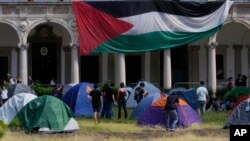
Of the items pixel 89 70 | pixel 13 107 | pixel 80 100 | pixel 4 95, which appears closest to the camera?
pixel 13 107

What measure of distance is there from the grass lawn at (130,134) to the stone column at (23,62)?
637 inches

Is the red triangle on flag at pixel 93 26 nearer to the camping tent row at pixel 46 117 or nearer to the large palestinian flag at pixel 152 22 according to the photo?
the large palestinian flag at pixel 152 22

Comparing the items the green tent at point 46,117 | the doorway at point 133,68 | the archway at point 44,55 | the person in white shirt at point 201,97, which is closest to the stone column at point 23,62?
the archway at point 44,55

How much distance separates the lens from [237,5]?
128ft

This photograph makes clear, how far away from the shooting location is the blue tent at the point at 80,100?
2823 cm

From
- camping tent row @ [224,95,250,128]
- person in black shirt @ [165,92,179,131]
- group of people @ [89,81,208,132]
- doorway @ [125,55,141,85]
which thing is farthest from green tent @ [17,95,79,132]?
doorway @ [125,55,141,85]

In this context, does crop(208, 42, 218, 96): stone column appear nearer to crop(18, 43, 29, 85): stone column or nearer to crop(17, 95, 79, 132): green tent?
crop(18, 43, 29, 85): stone column

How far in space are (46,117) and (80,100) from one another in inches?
346

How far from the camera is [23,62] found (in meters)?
38.5

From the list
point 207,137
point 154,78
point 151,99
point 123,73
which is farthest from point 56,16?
point 207,137

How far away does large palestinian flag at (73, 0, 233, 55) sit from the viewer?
21.3 meters

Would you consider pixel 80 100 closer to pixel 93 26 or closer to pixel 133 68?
pixel 93 26

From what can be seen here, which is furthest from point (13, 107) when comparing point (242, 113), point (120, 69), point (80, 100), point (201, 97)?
point (120, 69)

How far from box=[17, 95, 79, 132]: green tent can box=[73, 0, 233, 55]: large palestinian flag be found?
2631 millimetres
